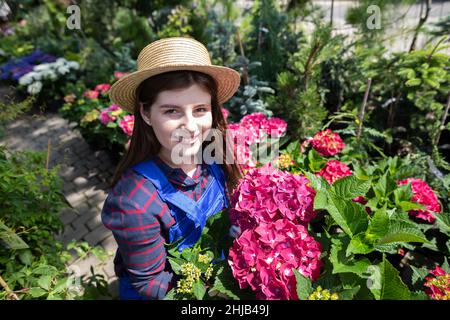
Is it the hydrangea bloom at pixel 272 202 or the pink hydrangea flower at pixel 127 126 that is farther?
the pink hydrangea flower at pixel 127 126

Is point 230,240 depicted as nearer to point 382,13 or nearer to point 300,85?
point 300,85

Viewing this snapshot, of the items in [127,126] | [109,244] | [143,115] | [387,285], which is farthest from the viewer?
[127,126]

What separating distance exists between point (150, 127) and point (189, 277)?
2.38 ft

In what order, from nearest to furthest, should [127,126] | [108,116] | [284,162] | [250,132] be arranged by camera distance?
1. [284,162]
2. [250,132]
3. [127,126]
4. [108,116]

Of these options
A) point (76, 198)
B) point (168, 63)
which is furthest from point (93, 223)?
→ point (168, 63)

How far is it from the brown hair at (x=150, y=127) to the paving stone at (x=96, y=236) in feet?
5.67

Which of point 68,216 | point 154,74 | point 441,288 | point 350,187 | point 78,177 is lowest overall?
point 68,216

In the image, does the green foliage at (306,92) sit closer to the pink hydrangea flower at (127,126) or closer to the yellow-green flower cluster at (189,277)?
the pink hydrangea flower at (127,126)

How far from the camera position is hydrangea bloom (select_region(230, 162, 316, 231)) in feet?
3.04

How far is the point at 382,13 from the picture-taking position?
2840 millimetres

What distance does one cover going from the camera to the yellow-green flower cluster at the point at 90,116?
3.50 m

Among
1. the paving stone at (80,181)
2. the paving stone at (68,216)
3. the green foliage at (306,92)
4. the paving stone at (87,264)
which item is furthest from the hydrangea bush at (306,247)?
the paving stone at (80,181)

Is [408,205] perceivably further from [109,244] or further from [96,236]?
[96,236]

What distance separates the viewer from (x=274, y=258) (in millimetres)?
839
